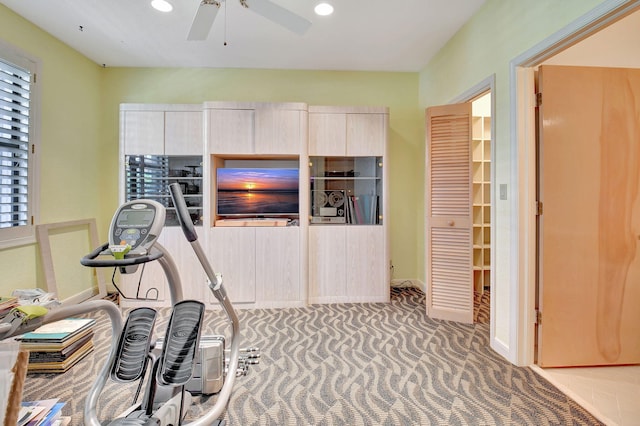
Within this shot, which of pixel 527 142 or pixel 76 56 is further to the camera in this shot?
pixel 76 56

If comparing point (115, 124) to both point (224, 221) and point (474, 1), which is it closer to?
point (224, 221)

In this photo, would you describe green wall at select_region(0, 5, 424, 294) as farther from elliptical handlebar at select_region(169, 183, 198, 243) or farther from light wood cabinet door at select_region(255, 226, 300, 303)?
elliptical handlebar at select_region(169, 183, 198, 243)

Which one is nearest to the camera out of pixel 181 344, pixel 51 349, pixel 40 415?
pixel 40 415

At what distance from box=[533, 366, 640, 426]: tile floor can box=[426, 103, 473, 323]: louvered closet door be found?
908mm

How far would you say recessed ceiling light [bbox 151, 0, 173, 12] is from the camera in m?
2.47

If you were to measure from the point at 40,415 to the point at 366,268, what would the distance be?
287 centimetres

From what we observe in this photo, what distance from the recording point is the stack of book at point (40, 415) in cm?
107

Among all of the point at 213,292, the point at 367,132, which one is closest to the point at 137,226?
the point at 213,292

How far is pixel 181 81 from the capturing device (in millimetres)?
3789

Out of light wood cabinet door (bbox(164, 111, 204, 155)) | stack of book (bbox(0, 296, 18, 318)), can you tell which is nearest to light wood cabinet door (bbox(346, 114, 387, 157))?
light wood cabinet door (bbox(164, 111, 204, 155))

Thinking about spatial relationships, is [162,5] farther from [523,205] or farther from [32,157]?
[523,205]

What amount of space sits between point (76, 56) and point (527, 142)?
470 centimetres

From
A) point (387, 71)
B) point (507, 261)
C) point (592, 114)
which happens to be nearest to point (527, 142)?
point (592, 114)

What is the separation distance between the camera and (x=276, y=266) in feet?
11.0
